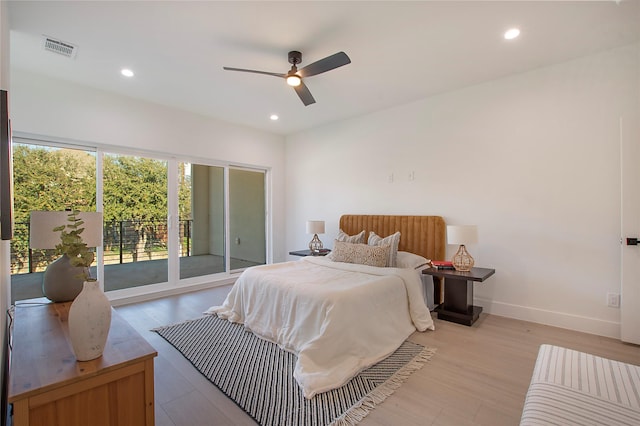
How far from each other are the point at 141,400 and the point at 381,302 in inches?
77.5

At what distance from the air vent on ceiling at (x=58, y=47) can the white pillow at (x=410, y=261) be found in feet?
13.4

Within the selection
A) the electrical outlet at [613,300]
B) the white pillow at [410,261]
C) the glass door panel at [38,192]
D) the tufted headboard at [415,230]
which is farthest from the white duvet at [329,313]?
the glass door panel at [38,192]

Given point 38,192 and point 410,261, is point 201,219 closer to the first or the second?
point 38,192

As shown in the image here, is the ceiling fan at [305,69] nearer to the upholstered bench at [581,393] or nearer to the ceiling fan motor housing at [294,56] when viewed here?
the ceiling fan motor housing at [294,56]

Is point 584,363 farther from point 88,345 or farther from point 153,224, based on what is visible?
point 153,224

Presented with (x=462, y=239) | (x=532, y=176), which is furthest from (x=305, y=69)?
(x=532, y=176)

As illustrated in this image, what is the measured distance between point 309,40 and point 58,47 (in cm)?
238

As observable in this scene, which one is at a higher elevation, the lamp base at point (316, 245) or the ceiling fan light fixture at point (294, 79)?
the ceiling fan light fixture at point (294, 79)

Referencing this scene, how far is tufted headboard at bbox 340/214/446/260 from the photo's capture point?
388 centimetres

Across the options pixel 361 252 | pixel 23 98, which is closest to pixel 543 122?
pixel 361 252

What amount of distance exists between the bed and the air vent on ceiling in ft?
9.17

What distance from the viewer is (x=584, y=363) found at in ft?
5.19

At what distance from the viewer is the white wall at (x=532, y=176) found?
2.94 meters

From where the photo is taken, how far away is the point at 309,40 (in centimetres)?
270
